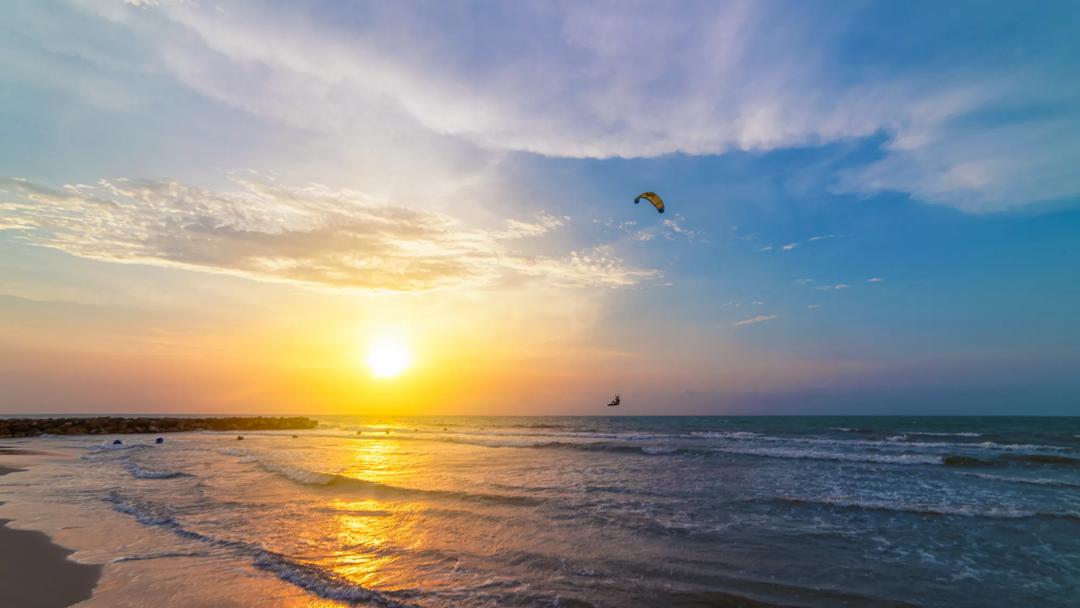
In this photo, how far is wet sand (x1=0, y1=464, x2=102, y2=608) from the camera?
7.37 metres

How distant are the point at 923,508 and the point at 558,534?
1230cm

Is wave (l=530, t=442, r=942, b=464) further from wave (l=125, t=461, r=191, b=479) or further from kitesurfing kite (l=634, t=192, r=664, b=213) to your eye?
wave (l=125, t=461, r=191, b=479)

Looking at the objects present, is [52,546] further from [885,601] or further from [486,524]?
[885,601]

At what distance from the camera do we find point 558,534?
1164 cm

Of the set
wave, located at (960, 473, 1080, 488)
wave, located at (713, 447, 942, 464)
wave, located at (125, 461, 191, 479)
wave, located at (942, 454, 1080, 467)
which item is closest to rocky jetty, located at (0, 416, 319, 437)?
wave, located at (125, 461, 191, 479)

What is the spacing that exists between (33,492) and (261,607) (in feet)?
51.2

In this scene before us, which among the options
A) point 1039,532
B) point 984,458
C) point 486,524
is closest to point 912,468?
point 984,458

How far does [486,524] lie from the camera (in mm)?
12586

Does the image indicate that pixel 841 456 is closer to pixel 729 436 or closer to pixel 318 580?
pixel 729 436

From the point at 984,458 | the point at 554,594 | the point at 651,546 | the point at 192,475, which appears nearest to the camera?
the point at 554,594

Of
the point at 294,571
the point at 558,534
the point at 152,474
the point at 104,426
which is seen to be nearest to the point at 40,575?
the point at 294,571

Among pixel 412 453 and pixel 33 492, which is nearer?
pixel 33 492

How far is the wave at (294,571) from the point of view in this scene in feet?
25.2

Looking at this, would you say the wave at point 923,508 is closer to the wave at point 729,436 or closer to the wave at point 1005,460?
the wave at point 1005,460
